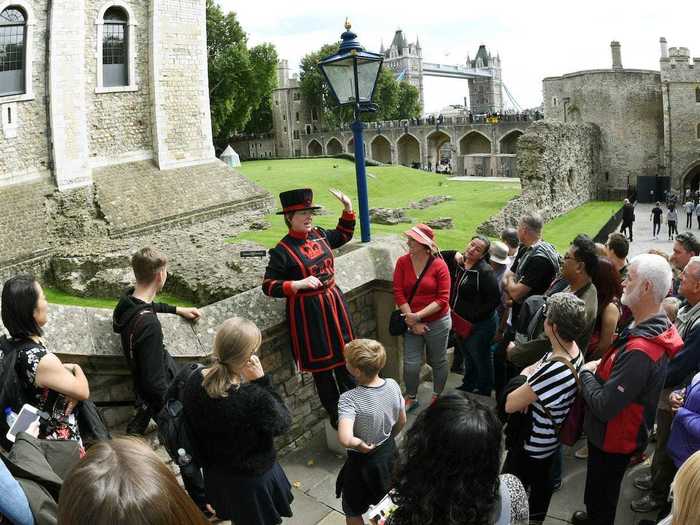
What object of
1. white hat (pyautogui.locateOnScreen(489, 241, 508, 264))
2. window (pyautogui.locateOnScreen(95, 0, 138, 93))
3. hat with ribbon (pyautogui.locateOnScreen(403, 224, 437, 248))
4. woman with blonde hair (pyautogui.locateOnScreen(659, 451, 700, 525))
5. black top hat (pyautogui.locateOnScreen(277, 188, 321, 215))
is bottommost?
woman with blonde hair (pyautogui.locateOnScreen(659, 451, 700, 525))

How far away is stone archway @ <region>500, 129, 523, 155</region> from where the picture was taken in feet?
183

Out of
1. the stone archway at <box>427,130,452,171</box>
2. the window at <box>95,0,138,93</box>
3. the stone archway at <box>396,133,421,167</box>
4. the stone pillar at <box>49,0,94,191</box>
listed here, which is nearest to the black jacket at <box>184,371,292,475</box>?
the stone pillar at <box>49,0,94,191</box>

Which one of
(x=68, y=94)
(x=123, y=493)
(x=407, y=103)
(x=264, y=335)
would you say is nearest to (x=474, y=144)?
(x=407, y=103)

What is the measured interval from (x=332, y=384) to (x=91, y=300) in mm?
10614

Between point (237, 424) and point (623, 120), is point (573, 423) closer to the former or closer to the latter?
point (237, 424)

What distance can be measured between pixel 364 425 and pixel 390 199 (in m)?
25.2

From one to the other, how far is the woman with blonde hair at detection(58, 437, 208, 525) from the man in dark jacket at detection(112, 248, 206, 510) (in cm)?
208

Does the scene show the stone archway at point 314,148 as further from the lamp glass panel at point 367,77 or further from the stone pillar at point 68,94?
the lamp glass panel at point 367,77

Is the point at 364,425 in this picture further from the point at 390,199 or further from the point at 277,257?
the point at 390,199

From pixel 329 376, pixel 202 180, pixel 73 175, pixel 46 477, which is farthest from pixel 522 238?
pixel 202 180

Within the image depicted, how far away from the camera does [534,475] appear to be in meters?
3.73

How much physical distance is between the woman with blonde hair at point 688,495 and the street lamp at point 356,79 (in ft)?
14.3

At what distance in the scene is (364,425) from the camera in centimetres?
352

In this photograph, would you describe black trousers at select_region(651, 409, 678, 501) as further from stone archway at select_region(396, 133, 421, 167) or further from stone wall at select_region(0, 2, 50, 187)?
stone archway at select_region(396, 133, 421, 167)
